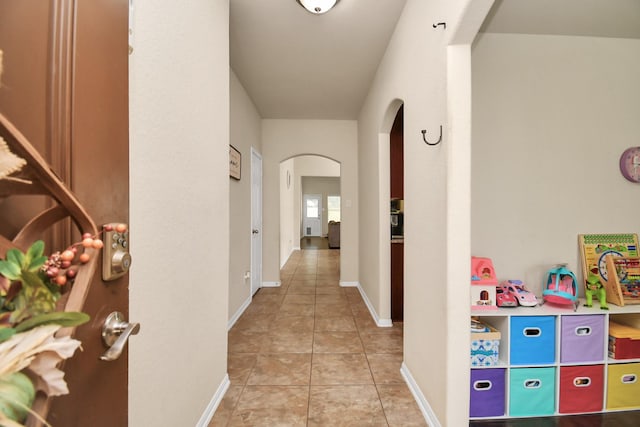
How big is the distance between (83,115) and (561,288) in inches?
98.1

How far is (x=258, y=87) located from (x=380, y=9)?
177cm

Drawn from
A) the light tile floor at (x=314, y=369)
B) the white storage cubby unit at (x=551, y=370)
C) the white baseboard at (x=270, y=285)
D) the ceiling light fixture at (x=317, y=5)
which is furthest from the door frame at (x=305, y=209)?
the white storage cubby unit at (x=551, y=370)

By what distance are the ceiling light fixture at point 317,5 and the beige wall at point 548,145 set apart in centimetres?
114

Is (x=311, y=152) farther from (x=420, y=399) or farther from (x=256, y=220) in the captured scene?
(x=420, y=399)

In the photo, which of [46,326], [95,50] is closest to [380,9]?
[95,50]

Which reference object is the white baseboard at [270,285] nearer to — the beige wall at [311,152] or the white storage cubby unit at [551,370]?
the beige wall at [311,152]

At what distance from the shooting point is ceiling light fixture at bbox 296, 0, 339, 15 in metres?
1.88

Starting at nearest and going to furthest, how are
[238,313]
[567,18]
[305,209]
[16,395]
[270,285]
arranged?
1. [16,395]
2. [567,18]
3. [238,313]
4. [270,285]
5. [305,209]

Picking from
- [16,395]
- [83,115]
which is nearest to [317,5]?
[83,115]

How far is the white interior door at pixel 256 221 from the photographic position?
384cm

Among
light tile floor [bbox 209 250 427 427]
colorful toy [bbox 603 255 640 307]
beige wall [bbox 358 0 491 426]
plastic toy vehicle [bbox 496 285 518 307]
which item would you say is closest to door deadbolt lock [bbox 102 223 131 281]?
beige wall [bbox 358 0 491 426]

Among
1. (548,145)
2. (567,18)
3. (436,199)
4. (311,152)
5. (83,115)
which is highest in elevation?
(567,18)

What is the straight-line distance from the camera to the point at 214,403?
165 centimetres

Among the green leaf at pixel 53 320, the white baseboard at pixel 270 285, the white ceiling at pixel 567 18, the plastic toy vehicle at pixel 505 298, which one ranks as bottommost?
the white baseboard at pixel 270 285
